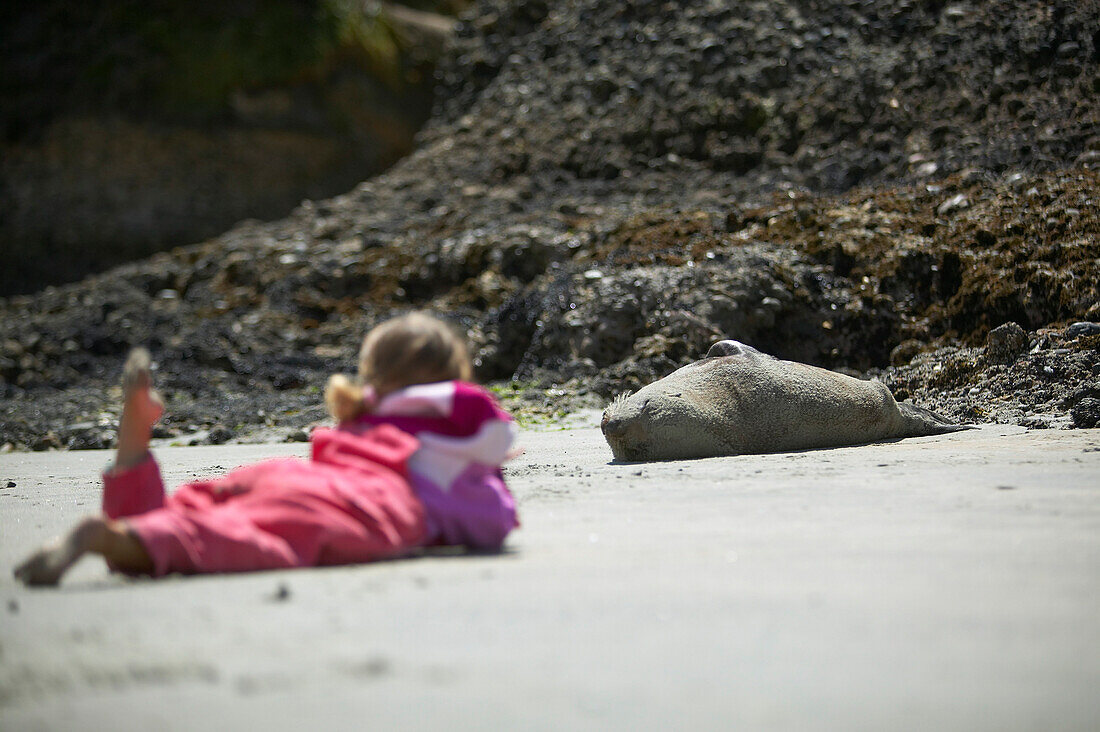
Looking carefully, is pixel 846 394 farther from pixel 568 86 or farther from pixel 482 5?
pixel 482 5

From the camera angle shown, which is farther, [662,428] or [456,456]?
[662,428]

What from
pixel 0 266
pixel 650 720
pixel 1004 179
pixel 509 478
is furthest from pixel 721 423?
A: pixel 0 266

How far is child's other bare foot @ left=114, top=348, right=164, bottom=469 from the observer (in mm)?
2707

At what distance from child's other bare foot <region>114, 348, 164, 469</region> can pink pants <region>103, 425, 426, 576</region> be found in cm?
5

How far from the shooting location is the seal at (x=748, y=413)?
5.84 m

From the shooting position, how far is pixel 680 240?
12.2m

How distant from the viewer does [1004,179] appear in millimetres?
11828

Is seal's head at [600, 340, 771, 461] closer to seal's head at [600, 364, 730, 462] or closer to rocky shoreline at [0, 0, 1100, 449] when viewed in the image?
seal's head at [600, 364, 730, 462]

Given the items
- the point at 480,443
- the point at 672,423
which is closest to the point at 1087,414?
the point at 672,423

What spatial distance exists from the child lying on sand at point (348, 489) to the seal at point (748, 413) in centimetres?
276

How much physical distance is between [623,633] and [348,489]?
3.46 feet

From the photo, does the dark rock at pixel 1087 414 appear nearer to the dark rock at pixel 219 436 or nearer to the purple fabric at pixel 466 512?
the purple fabric at pixel 466 512

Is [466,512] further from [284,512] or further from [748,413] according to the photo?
[748,413]

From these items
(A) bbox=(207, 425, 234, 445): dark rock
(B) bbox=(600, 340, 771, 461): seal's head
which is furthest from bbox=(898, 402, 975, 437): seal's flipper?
(A) bbox=(207, 425, 234, 445): dark rock
